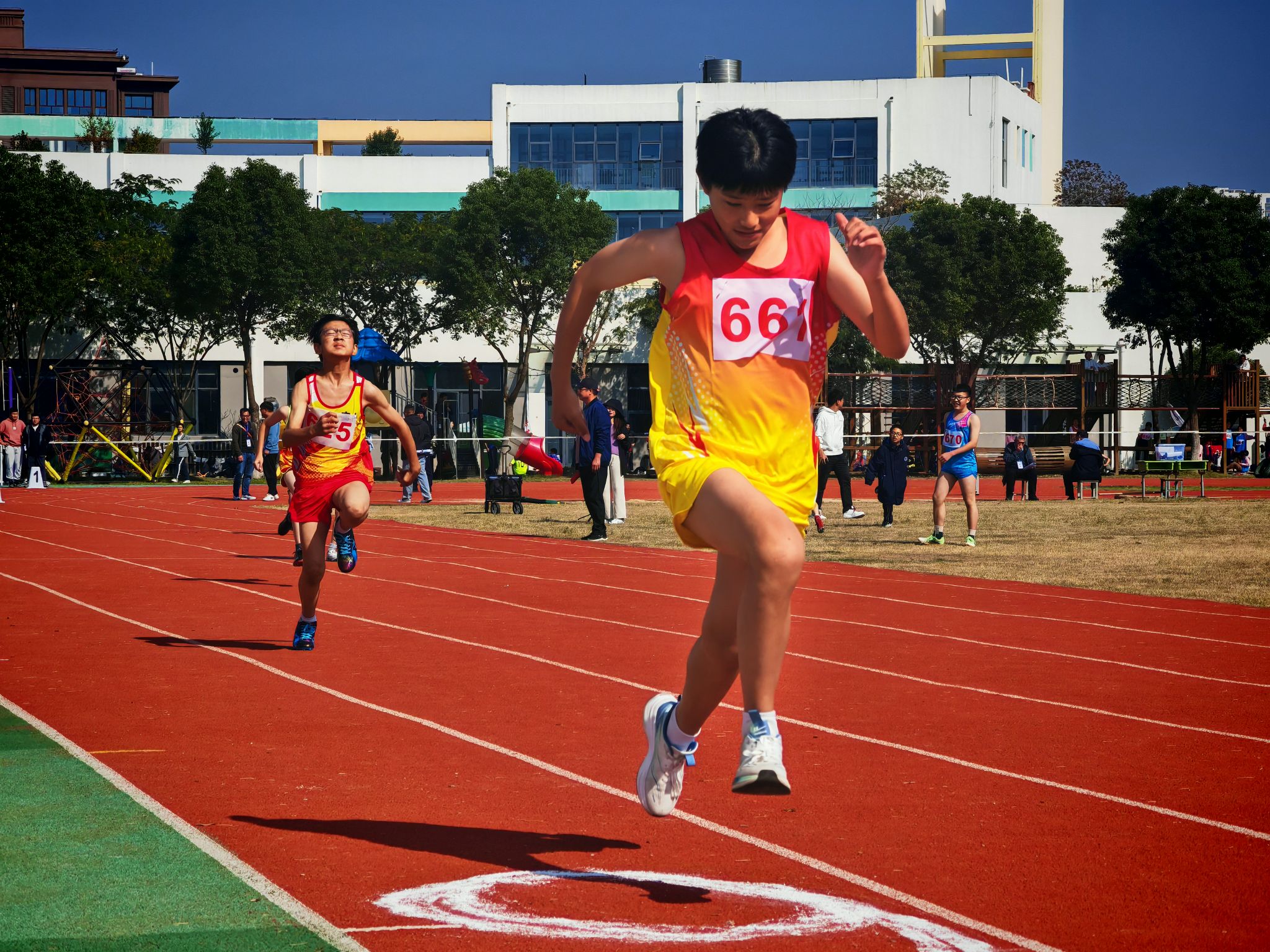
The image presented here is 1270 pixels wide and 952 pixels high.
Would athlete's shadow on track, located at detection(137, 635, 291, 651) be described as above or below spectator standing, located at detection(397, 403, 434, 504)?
below

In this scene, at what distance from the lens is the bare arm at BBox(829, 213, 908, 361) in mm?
4223

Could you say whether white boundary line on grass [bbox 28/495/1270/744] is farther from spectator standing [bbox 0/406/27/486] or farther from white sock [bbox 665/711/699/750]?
spectator standing [bbox 0/406/27/486]

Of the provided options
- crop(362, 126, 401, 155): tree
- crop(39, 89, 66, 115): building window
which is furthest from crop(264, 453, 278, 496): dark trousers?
crop(39, 89, 66, 115): building window

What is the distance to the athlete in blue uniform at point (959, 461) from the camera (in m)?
17.7

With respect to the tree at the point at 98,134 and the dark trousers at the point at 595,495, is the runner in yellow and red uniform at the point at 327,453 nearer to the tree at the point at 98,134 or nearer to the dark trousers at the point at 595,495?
the dark trousers at the point at 595,495

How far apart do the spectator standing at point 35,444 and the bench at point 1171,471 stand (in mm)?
23976

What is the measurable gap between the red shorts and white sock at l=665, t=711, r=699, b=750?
487cm

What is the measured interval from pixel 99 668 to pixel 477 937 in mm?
5221

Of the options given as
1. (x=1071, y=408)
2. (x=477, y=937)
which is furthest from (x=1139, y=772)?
(x=1071, y=408)

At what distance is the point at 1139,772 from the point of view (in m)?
5.92

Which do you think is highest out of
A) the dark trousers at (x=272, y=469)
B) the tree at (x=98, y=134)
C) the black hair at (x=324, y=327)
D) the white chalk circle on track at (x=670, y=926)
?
the tree at (x=98, y=134)

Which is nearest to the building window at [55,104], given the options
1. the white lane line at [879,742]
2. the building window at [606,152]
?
the building window at [606,152]

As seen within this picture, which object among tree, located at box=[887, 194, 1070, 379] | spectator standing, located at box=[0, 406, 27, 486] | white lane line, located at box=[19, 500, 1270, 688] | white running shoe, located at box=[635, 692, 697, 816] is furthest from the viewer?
tree, located at box=[887, 194, 1070, 379]

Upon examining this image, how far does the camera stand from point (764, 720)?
412 centimetres
